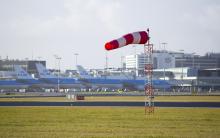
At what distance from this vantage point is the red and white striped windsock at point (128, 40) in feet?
105

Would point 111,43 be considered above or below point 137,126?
above

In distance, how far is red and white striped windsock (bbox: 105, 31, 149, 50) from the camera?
31.9 meters

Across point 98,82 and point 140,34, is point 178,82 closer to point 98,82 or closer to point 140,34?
point 98,82

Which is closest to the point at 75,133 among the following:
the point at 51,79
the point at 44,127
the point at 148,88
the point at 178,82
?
the point at 44,127

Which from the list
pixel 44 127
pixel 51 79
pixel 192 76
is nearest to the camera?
pixel 44 127

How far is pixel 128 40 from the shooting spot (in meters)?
33.6

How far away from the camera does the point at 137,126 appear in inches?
1151

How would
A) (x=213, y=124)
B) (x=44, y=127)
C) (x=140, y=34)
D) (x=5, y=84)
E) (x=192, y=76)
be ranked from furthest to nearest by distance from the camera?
(x=192, y=76) → (x=5, y=84) → (x=140, y=34) → (x=213, y=124) → (x=44, y=127)

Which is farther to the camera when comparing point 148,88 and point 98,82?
point 98,82

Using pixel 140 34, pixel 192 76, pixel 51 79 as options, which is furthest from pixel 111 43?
pixel 192 76

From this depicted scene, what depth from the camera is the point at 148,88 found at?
40156 millimetres

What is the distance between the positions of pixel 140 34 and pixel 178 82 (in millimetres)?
128155

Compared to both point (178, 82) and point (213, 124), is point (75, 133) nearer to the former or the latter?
point (213, 124)

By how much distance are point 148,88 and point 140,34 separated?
7062mm
